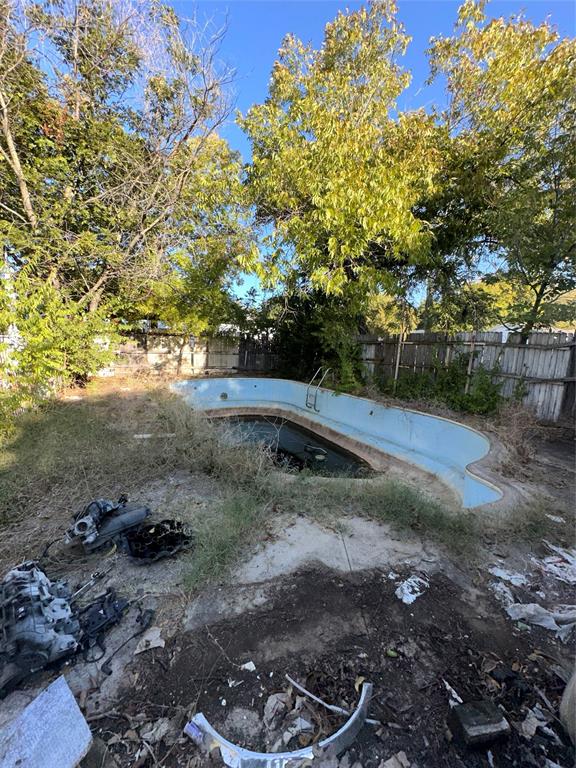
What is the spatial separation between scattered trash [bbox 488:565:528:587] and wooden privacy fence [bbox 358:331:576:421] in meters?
3.93

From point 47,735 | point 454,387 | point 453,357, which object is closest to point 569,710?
point 47,735

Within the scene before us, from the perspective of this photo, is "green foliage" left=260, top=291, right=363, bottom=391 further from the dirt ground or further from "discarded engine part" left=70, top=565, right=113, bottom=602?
"discarded engine part" left=70, top=565, right=113, bottom=602

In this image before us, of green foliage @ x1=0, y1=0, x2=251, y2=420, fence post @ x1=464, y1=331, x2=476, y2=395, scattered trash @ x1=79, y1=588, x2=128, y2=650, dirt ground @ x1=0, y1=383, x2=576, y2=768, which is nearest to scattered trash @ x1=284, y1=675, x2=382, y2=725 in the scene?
dirt ground @ x1=0, y1=383, x2=576, y2=768

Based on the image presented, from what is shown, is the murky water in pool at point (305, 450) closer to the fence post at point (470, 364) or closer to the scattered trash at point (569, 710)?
the fence post at point (470, 364)

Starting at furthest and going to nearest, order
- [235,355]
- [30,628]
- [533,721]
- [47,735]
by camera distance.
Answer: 1. [235,355]
2. [30,628]
3. [533,721]
4. [47,735]

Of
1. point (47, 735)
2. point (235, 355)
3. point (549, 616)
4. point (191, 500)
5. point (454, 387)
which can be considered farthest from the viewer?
point (235, 355)

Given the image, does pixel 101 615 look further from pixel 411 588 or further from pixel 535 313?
pixel 535 313

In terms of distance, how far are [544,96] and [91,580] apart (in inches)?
325

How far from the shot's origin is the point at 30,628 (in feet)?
4.01

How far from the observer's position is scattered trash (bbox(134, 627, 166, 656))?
1.35 m

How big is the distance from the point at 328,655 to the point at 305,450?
476cm

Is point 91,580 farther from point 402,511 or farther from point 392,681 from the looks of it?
point 402,511

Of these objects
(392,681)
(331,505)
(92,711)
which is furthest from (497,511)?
(92,711)

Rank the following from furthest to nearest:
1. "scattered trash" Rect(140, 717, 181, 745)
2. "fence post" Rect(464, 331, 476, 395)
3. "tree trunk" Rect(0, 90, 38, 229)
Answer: "fence post" Rect(464, 331, 476, 395) → "tree trunk" Rect(0, 90, 38, 229) → "scattered trash" Rect(140, 717, 181, 745)
